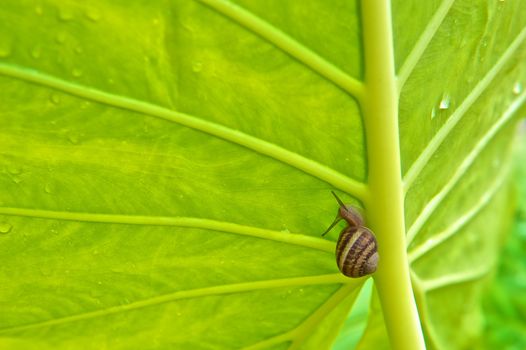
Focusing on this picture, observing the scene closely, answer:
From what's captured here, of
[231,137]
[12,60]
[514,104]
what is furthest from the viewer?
[514,104]

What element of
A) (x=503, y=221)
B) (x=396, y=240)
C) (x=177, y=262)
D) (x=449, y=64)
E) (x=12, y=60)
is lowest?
(x=503, y=221)

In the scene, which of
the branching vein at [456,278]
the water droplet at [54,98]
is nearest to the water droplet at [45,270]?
the water droplet at [54,98]

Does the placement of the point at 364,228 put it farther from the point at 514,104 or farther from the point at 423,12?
the point at 514,104

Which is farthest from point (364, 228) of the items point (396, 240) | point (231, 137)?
point (231, 137)

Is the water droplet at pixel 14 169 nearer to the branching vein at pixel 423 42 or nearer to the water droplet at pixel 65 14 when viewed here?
the water droplet at pixel 65 14

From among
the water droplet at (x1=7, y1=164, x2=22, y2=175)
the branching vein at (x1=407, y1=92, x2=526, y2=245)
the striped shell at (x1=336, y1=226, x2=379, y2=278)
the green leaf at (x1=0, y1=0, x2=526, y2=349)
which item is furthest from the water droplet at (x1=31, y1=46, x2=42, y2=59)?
the branching vein at (x1=407, y1=92, x2=526, y2=245)

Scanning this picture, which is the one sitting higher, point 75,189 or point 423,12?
point 423,12

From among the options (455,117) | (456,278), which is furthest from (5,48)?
(456,278)
